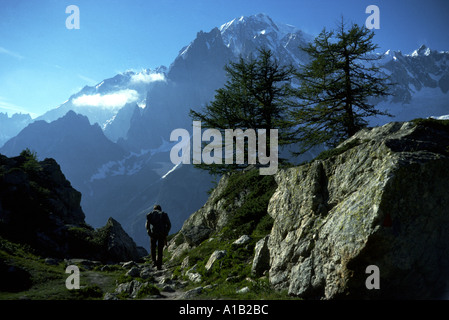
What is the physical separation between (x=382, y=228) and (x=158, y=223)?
409 inches

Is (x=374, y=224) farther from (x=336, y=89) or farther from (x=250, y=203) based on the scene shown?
(x=336, y=89)

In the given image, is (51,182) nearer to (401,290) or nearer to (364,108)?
(364,108)

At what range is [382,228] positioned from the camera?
649cm

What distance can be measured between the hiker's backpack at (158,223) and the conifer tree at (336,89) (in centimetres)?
1033

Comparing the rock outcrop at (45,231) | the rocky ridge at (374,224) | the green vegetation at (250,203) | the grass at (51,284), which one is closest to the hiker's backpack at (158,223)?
the grass at (51,284)

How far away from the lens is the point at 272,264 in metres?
9.38

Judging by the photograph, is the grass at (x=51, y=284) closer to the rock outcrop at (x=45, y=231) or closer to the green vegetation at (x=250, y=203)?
the rock outcrop at (x=45, y=231)


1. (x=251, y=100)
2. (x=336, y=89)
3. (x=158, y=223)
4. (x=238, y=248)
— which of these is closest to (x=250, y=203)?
(x=238, y=248)

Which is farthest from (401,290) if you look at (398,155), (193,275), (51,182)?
(51,182)

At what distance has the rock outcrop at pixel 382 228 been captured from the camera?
6.52 m

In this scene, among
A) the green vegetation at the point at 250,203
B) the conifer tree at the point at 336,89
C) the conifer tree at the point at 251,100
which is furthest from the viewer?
the conifer tree at the point at 251,100

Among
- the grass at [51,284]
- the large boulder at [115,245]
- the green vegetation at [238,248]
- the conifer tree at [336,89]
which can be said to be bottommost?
the large boulder at [115,245]

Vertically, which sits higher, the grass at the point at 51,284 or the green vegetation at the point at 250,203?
the green vegetation at the point at 250,203
